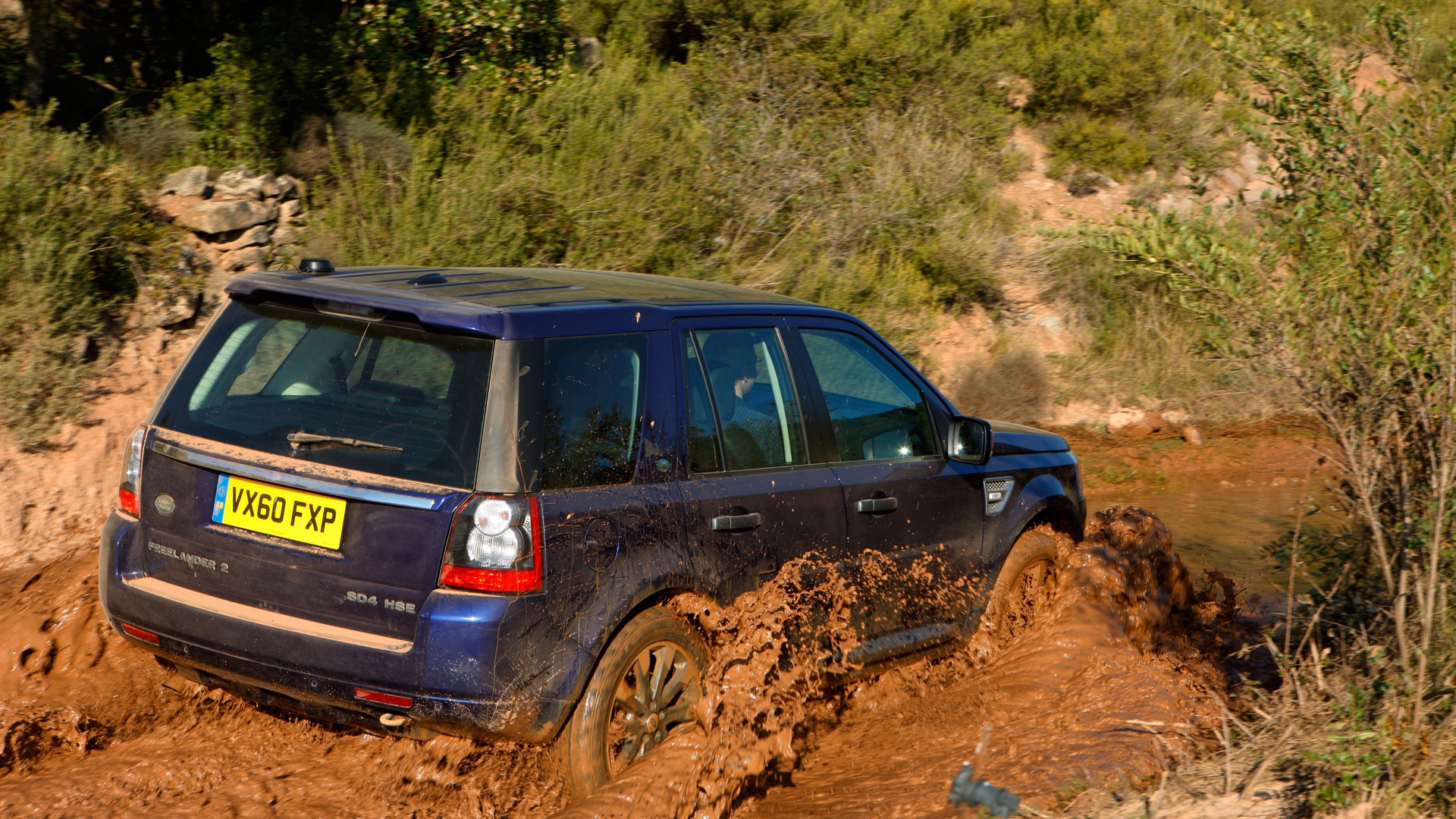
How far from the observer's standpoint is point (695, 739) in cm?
387

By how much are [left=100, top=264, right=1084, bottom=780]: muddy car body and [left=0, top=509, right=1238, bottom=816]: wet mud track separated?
271mm

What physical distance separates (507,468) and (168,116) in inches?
316

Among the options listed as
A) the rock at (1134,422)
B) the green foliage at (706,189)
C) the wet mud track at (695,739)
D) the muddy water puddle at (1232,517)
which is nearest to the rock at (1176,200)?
the green foliage at (706,189)

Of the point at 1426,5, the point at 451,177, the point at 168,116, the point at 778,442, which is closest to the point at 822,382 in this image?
the point at 778,442

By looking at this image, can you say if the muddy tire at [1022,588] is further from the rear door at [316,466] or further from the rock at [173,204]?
the rock at [173,204]

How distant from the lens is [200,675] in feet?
12.1

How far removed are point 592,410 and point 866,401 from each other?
5.17 ft

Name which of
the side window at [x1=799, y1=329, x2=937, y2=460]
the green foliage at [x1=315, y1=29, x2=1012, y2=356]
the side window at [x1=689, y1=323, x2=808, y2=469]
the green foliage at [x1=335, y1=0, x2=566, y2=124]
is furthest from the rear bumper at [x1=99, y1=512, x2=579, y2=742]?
the green foliage at [x1=335, y1=0, x2=566, y2=124]

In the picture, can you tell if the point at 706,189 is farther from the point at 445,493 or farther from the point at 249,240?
Answer: the point at 445,493

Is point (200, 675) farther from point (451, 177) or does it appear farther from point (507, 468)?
point (451, 177)

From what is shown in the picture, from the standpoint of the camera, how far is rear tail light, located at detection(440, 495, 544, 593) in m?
3.31

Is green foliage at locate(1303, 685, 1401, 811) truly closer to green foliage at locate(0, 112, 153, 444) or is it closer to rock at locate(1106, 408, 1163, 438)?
green foliage at locate(0, 112, 153, 444)

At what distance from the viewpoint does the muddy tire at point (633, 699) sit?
358cm

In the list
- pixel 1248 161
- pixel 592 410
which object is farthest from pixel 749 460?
pixel 1248 161
